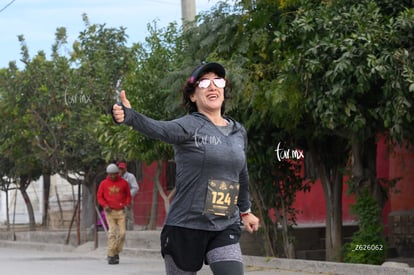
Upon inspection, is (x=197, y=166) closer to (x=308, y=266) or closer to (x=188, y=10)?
(x=308, y=266)

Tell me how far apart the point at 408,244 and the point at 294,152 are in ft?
11.6

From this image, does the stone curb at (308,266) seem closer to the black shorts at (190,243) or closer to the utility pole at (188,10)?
the utility pole at (188,10)

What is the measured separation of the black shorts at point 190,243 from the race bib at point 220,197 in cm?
13

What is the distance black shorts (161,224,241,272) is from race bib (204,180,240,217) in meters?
0.13

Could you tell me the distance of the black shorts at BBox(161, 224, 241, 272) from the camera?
475 cm

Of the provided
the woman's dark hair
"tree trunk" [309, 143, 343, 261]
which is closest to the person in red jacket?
"tree trunk" [309, 143, 343, 261]

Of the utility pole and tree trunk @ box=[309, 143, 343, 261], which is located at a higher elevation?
the utility pole

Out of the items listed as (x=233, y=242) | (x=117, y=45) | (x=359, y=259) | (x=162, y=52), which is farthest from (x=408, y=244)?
(x=233, y=242)

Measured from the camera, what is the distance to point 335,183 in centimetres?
1248

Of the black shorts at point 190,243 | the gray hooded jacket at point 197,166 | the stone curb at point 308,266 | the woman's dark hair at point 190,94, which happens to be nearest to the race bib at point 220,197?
the gray hooded jacket at point 197,166

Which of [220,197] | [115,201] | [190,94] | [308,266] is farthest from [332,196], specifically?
[220,197]

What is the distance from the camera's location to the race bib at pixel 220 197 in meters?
4.75

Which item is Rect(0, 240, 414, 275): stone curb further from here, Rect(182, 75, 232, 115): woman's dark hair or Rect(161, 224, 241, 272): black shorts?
Rect(161, 224, 241, 272): black shorts

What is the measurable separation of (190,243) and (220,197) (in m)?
0.32
